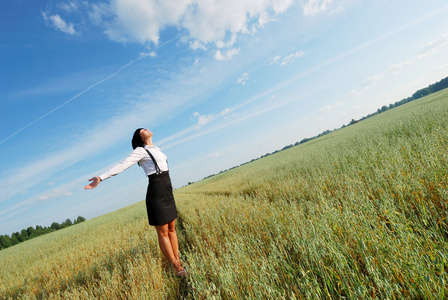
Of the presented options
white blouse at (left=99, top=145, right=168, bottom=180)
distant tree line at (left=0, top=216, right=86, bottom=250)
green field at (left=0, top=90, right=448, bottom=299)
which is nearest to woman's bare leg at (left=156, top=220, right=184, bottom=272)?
green field at (left=0, top=90, right=448, bottom=299)

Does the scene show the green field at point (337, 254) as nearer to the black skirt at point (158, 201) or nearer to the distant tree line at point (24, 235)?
the black skirt at point (158, 201)

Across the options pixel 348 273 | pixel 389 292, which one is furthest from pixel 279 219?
pixel 389 292

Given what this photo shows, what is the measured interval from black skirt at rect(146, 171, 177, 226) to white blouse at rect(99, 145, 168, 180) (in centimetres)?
15

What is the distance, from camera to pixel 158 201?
346 centimetres

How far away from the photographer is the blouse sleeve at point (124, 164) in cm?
288

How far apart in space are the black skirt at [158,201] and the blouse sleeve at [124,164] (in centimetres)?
43

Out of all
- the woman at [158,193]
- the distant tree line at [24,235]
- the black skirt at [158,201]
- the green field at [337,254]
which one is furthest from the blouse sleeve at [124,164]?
the distant tree line at [24,235]

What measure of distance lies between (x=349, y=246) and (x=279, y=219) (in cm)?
136

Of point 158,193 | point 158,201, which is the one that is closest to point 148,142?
point 158,193

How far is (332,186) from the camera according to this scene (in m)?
4.09

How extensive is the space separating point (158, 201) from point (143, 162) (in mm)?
769

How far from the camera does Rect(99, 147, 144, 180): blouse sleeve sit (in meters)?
2.88

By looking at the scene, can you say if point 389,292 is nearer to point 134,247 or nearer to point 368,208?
point 368,208

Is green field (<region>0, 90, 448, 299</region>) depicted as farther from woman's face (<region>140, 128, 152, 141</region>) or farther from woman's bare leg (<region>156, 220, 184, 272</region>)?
woman's face (<region>140, 128, 152, 141</region>)
